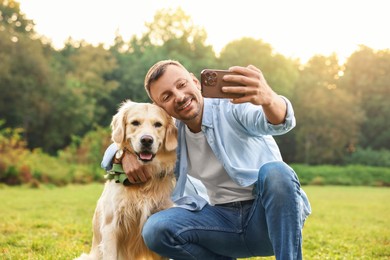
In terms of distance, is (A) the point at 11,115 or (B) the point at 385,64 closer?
(A) the point at 11,115

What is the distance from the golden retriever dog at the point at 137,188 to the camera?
12.2ft

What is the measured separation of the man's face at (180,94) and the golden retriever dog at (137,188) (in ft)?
1.08

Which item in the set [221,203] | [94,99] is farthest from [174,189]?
[94,99]

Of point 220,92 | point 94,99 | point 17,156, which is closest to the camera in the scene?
point 220,92

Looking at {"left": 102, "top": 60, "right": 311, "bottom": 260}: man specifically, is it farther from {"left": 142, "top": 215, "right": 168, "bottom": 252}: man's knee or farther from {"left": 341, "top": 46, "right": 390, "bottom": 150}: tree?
{"left": 341, "top": 46, "right": 390, "bottom": 150}: tree

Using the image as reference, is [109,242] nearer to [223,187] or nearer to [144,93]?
[223,187]

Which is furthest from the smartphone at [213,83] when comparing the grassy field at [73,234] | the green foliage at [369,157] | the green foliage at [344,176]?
the green foliage at [369,157]

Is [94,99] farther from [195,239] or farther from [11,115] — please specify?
[195,239]

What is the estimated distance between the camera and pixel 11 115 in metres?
29.6

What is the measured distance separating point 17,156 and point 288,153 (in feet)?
82.9

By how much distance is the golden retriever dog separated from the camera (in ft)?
12.2

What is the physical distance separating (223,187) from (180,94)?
0.72 m

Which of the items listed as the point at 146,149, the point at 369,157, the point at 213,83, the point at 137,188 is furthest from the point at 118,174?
the point at 369,157

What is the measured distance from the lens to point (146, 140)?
12.1 feet
